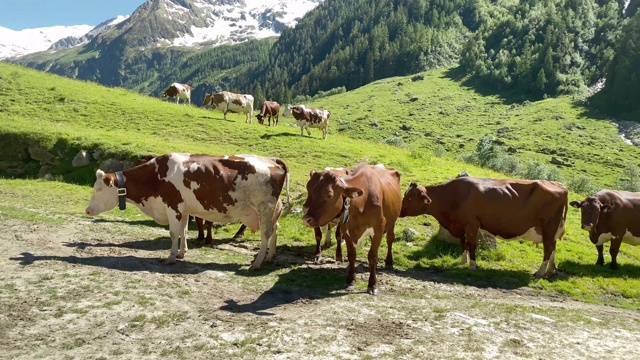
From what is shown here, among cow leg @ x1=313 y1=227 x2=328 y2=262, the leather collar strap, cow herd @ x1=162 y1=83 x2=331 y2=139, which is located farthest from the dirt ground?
cow herd @ x1=162 y1=83 x2=331 y2=139

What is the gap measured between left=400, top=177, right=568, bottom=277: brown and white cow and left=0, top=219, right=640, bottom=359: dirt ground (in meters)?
2.03

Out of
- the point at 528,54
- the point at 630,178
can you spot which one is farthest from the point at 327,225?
the point at 528,54

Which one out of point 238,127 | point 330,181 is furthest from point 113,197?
point 238,127

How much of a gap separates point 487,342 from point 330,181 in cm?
426

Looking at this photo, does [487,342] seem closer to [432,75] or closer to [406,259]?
[406,259]

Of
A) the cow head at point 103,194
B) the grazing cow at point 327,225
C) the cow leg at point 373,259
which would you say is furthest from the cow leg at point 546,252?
the cow head at point 103,194

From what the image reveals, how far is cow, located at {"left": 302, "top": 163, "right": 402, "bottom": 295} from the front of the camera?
9.28m

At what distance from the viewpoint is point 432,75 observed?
15425 cm

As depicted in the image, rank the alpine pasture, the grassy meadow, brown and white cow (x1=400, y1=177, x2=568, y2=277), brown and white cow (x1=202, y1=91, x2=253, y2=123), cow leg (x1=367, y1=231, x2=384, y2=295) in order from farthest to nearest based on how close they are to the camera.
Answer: brown and white cow (x1=202, y1=91, x2=253, y2=123) → the grassy meadow → brown and white cow (x1=400, y1=177, x2=568, y2=277) → cow leg (x1=367, y1=231, x2=384, y2=295) → the alpine pasture

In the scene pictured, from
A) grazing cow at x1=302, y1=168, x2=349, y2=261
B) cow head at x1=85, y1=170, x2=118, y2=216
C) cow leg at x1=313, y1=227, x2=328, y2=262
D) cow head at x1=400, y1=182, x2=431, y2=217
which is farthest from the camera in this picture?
cow head at x1=400, y1=182, x2=431, y2=217

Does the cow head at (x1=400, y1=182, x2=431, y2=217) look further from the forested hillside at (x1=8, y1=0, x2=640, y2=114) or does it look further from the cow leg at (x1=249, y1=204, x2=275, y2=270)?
the forested hillside at (x1=8, y1=0, x2=640, y2=114)

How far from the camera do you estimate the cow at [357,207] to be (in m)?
9.28

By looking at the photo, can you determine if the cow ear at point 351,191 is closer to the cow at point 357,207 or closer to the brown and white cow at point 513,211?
the cow at point 357,207

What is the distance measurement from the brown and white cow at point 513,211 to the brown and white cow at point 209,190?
5057 millimetres
